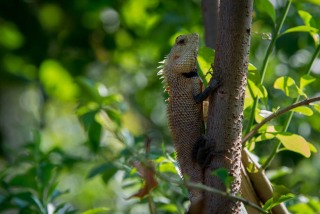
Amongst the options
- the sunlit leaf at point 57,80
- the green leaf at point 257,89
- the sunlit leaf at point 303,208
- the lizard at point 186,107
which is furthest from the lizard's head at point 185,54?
the sunlit leaf at point 57,80

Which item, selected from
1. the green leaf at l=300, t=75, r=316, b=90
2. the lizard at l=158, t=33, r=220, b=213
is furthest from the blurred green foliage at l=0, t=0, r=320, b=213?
the lizard at l=158, t=33, r=220, b=213

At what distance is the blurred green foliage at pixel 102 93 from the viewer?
10.8 ft

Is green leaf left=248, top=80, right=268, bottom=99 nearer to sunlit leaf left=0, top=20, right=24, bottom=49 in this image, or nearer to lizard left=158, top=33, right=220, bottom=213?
lizard left=158, top=33, right=220, bottom=213

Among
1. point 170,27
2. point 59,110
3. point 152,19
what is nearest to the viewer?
point 170,27

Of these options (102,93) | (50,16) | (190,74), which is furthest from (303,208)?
(50,16)

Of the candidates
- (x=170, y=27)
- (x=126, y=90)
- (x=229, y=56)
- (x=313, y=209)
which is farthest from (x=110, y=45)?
(x=229, y=56)

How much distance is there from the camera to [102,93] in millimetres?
3465

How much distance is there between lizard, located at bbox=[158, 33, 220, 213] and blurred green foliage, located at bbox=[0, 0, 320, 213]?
0.12 m

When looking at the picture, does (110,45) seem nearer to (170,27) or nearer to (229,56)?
(170,27)

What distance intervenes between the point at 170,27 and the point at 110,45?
7.73 ft

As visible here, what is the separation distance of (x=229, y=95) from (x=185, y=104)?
972 millimetres

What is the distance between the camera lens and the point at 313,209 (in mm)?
2889

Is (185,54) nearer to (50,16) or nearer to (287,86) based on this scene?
(287,86)

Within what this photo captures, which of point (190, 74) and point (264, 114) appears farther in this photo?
point (190, 74)
